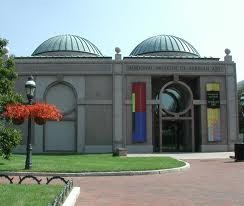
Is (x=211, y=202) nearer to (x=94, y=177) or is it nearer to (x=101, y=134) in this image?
(x=94, y=177)

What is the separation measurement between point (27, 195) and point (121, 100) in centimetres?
3954

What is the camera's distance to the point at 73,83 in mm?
51156

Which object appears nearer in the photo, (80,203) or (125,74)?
(80,203)

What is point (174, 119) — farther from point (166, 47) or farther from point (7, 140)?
point (7, 140)

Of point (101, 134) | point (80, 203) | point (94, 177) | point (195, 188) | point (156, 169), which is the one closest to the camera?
point (80, 203)

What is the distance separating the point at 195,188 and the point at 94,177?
5.47 meters

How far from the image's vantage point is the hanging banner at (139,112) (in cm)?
5059

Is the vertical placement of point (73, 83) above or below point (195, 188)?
above

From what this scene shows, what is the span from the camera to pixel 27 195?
11.7 m

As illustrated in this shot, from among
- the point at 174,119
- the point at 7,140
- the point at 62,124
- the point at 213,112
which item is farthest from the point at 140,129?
the point at 7,140

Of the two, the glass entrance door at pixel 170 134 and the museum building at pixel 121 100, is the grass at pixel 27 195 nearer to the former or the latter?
the museum building at pixel 121 100

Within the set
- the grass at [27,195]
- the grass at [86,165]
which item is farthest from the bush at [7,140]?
the grass at [27,195]

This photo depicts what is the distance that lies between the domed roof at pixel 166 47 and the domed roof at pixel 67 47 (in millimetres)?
6665

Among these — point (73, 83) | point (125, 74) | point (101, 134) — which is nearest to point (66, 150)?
point (101, 134)
